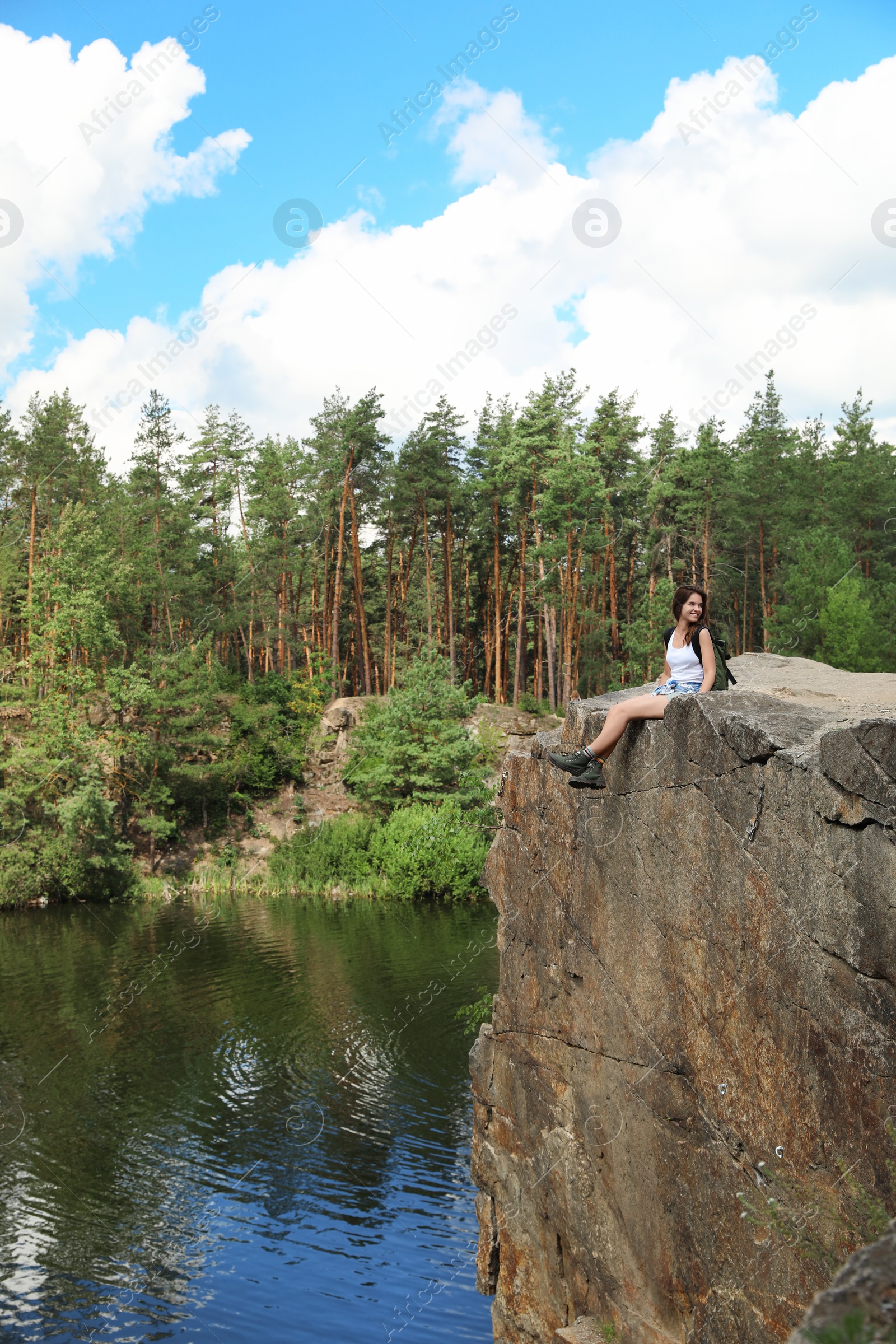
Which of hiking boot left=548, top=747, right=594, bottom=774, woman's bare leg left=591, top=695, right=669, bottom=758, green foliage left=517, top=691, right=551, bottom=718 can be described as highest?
green foliage left=517, top=691, right=551, bottom=718

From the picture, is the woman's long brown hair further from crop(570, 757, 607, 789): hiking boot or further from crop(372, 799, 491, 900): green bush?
crop(372, 799, 491, 900): green bush

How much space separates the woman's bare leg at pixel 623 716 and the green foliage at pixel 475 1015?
9.90 m

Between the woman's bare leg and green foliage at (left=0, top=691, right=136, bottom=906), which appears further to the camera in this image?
green foliage at (left=0, top=691, right=136, bottom=906)

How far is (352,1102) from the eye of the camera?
15.2 m

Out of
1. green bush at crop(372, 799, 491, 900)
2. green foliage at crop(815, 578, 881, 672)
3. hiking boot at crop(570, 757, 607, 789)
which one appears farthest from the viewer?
green bush at crop(372, 799, 491, 900)

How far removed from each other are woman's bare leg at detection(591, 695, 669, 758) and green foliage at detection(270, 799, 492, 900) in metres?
25.9

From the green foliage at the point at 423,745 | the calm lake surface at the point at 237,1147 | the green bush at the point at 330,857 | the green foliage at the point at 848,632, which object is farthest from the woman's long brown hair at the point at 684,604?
the green bush at the point at 330,857

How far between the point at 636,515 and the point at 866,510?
1244 centimetres

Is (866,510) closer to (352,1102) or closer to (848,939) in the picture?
(352,1102)

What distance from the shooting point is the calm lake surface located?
10023 mm

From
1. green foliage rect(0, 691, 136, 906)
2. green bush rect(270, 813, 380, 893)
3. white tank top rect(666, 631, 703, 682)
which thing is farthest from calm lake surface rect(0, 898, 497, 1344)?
green bush rect(270, 813, 380, 893)

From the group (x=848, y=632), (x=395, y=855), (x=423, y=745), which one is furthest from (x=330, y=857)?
(x=848, y=632)

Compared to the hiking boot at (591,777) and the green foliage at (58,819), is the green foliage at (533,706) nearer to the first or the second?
the green foliage at (58,819)

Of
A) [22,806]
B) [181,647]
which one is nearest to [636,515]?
[181,647]
